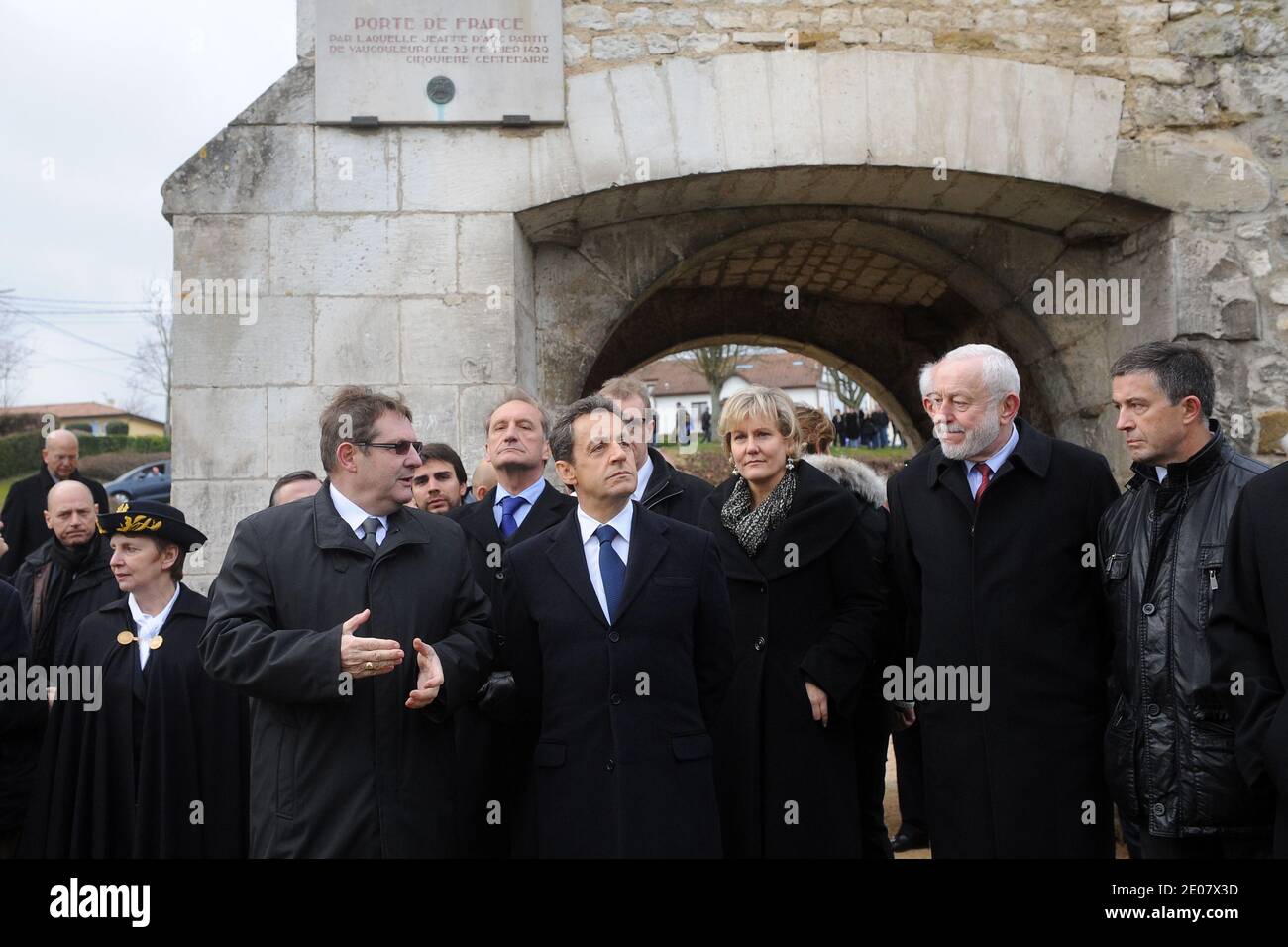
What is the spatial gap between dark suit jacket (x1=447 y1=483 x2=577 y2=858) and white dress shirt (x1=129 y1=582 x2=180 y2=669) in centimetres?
94

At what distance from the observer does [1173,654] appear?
2875mm

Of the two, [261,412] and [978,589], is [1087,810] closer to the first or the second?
[978,589]

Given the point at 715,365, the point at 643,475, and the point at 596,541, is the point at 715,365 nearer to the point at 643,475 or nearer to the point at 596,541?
the point at 643,475

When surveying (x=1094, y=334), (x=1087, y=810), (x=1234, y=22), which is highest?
(x=1234, y=22)

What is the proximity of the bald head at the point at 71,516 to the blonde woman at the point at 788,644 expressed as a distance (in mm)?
2605

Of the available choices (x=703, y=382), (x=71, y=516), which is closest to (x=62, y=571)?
(x=71, y=516)

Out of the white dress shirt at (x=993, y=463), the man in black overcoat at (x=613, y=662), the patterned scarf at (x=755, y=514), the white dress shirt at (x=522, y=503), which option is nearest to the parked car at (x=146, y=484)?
the white dress shirt at (x=522, y=503)

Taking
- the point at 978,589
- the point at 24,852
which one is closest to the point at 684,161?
the point at 978,589

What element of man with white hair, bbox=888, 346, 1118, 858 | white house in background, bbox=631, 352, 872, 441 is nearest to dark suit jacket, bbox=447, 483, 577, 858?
man with white hair, bbox=888, 346, 1118, 858

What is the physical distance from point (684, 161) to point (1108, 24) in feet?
7.51

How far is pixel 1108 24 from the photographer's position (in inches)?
229

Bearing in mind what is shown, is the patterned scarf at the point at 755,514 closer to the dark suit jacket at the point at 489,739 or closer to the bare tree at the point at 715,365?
the dark suit jacket at the point at 489,739

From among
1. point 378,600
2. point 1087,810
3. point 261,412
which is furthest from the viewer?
point 261,412

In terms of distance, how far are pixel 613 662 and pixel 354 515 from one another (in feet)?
2.55
